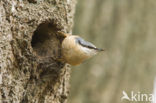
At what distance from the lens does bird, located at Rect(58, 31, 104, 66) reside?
306 cm

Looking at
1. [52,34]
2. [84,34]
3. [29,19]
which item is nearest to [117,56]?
[84,34]

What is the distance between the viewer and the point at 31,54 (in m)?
2.97

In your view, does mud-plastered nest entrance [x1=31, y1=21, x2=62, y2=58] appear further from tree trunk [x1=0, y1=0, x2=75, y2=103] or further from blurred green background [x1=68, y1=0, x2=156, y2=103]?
blurred green background [x1=68, y1=0, x2=156, y2=103]

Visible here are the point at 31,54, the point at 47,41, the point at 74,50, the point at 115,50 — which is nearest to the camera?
the point at 31,54

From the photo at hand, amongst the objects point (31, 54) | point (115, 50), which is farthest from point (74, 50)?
point (115, 50)

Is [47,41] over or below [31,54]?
over

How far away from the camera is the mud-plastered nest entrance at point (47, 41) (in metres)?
3.22

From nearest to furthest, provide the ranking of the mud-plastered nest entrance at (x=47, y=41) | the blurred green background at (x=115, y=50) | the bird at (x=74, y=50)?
the bird at (x=74, y=50), the mud-plastered nest entrance at (x=47, y=41), the blurred green background at (x=115, y=50)

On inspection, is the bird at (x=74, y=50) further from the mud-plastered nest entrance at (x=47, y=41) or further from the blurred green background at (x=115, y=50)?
the blurred green background at (x=115, y=50)

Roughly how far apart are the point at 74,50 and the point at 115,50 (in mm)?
2084

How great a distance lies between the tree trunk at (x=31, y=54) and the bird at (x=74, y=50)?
9 centimetres

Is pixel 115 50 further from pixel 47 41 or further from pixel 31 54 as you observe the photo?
pixel 31 54

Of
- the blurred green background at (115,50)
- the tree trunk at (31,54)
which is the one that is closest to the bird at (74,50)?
the tree trunk at (31,54)

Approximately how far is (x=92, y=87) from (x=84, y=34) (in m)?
0.65
